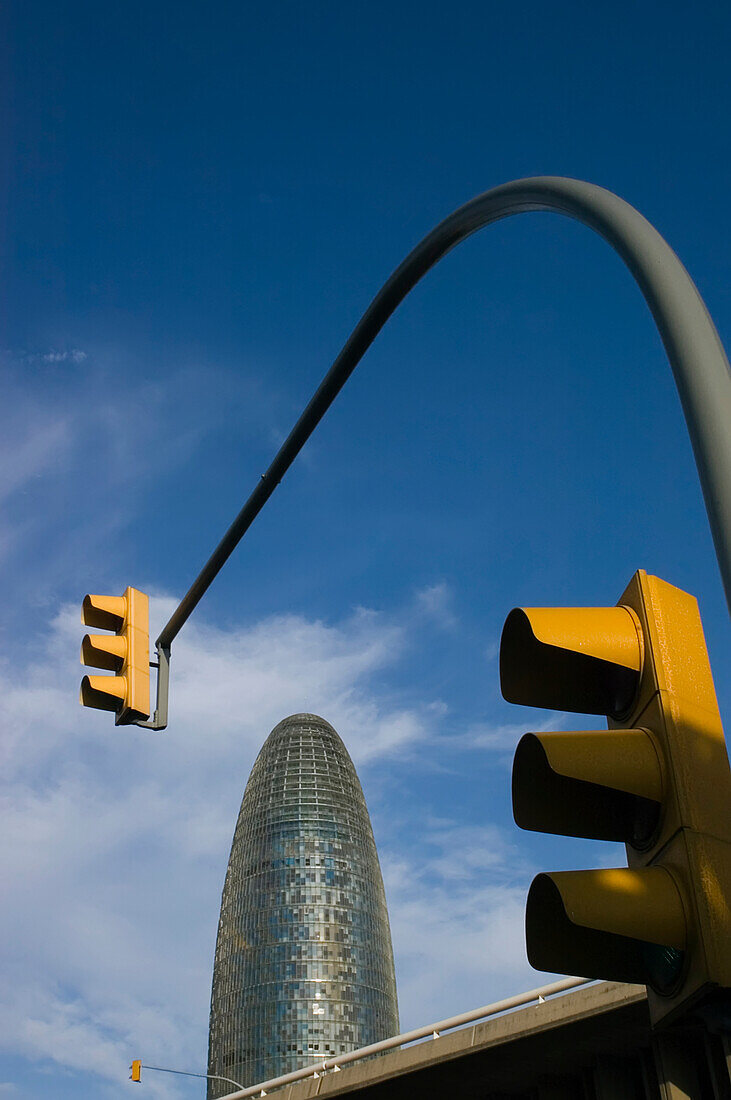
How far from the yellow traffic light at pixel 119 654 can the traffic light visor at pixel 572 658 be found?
337 centimetres

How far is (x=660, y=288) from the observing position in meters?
2.79

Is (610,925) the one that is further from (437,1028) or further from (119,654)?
(437,1028)

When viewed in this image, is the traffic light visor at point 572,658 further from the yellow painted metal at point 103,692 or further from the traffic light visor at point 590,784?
the yellow painted metal at point 103,692

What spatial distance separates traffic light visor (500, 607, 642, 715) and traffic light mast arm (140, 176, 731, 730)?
0.39 meters

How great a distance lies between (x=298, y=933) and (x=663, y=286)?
120 metres

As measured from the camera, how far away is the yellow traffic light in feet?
19.0

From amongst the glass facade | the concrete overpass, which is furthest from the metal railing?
the glass facade

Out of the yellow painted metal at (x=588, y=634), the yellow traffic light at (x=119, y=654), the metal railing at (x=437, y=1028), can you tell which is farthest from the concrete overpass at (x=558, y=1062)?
the yellow painted metal at (x=588, y=634)

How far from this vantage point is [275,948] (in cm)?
11619

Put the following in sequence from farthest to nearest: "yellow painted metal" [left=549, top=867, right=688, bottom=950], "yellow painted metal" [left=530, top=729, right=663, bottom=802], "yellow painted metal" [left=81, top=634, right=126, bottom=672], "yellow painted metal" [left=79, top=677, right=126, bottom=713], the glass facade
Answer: the glass facade
"yellow painted metal" [left=81, top=634, right=126, bottom=672]
"yellow painted metal" [left=79, top=677, right=126, bottom=713]
"yellow painted metal" [left=530, top=729, right=663, bottom=802]
"yellow painted metal" [left=549, top=867, right=688, bottom=950]

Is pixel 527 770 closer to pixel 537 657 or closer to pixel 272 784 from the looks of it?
pixel 537 657

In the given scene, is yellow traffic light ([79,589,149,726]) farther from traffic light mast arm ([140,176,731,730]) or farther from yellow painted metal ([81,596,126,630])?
traffic light mast arm ([140,176,731,730])

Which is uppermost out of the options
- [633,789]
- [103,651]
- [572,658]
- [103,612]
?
[103,612]

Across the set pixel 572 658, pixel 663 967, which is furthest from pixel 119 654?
pixel 663 967
